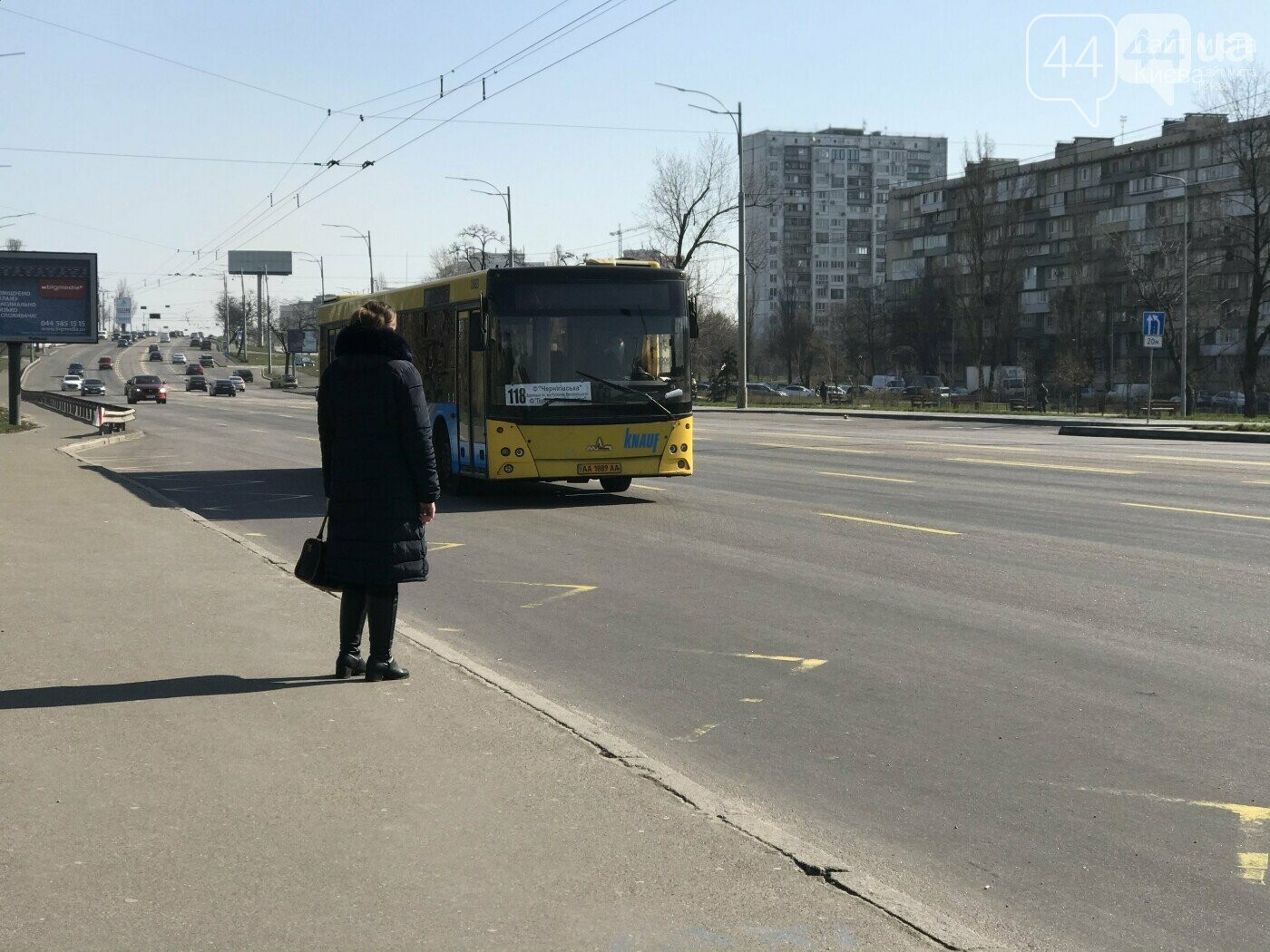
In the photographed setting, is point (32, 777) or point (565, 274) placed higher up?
point (565, 274)

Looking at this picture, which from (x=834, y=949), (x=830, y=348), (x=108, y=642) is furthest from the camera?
(x=830, y=348)

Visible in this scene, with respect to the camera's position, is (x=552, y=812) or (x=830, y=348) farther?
(x=830, y=348)

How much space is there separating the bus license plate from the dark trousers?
1049cm

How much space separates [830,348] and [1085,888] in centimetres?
12234

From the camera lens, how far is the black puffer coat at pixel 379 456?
23.9 ft

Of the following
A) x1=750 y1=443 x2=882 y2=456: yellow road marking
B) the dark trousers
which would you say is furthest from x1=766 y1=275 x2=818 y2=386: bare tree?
the dark trousers

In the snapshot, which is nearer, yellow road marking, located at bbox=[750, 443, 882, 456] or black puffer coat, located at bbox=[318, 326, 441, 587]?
black puffer coat, located at bbox=[318, 326, 441, 587]

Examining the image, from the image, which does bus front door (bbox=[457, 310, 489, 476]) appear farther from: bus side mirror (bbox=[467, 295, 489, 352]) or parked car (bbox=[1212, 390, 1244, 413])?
parked car (bbox=[1212, 390, 1244, 413])

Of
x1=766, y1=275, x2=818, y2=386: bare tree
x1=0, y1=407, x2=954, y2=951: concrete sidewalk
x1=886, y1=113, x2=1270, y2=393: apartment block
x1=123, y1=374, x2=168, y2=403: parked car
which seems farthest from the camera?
x1=766, y1=275, x2=818, y2=386: bare tree

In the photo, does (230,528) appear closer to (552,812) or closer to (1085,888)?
(552,812)

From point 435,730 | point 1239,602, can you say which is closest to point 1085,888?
point 435,730

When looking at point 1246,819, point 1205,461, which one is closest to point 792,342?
point 1205,461

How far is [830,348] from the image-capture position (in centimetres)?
12538

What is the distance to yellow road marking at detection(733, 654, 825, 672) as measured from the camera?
316 inches
